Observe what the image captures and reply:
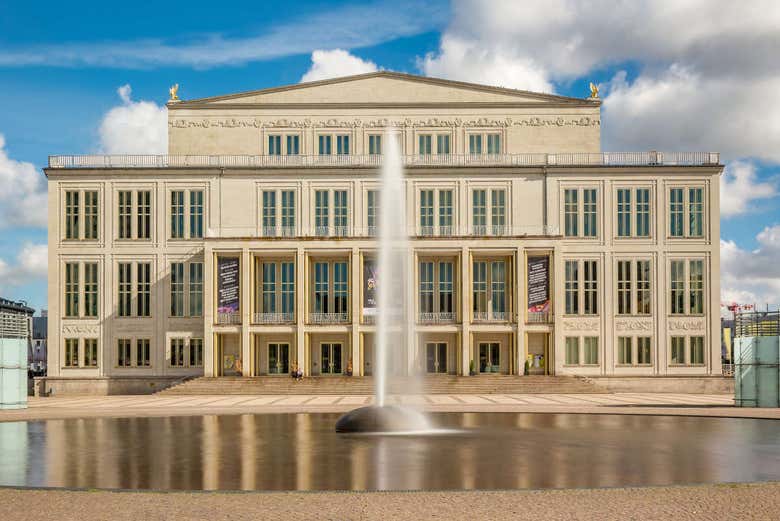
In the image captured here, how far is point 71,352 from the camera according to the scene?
58812mm

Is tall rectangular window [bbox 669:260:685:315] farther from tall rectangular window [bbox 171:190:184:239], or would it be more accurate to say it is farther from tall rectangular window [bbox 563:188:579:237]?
tall rectangular window [bbox 171:190:184:239]

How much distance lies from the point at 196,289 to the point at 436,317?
1652 centimetres

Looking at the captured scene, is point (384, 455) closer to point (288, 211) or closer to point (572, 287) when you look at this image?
point (572, 287)

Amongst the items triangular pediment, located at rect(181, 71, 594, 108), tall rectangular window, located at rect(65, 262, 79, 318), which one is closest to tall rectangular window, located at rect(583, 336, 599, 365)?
triangular pediment, located at rect(181, 71, 594, 108)

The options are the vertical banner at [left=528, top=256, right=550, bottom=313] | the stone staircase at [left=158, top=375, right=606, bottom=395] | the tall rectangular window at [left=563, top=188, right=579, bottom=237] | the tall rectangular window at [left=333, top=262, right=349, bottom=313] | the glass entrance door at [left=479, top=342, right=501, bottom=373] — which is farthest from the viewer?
the glass entrance door at [left=479, top=342, right=501, bottom=373]

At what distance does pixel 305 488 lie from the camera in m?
14.9

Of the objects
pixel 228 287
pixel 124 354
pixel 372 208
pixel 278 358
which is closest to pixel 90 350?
pixel 124 354

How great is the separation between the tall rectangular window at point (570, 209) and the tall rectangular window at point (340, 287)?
15474mm

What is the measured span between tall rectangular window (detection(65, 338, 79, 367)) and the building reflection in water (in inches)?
1238

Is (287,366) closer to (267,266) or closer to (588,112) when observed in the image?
(267,266)

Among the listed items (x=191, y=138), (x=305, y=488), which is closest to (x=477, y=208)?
(x=191, y=138)

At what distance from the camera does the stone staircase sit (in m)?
52.1

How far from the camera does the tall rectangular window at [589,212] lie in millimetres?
59156

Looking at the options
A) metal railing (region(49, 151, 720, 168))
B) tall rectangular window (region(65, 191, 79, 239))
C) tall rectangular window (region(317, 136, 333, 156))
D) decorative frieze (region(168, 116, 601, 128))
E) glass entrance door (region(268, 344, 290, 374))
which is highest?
decorative frieze (region(168, 116, 601, 128))
